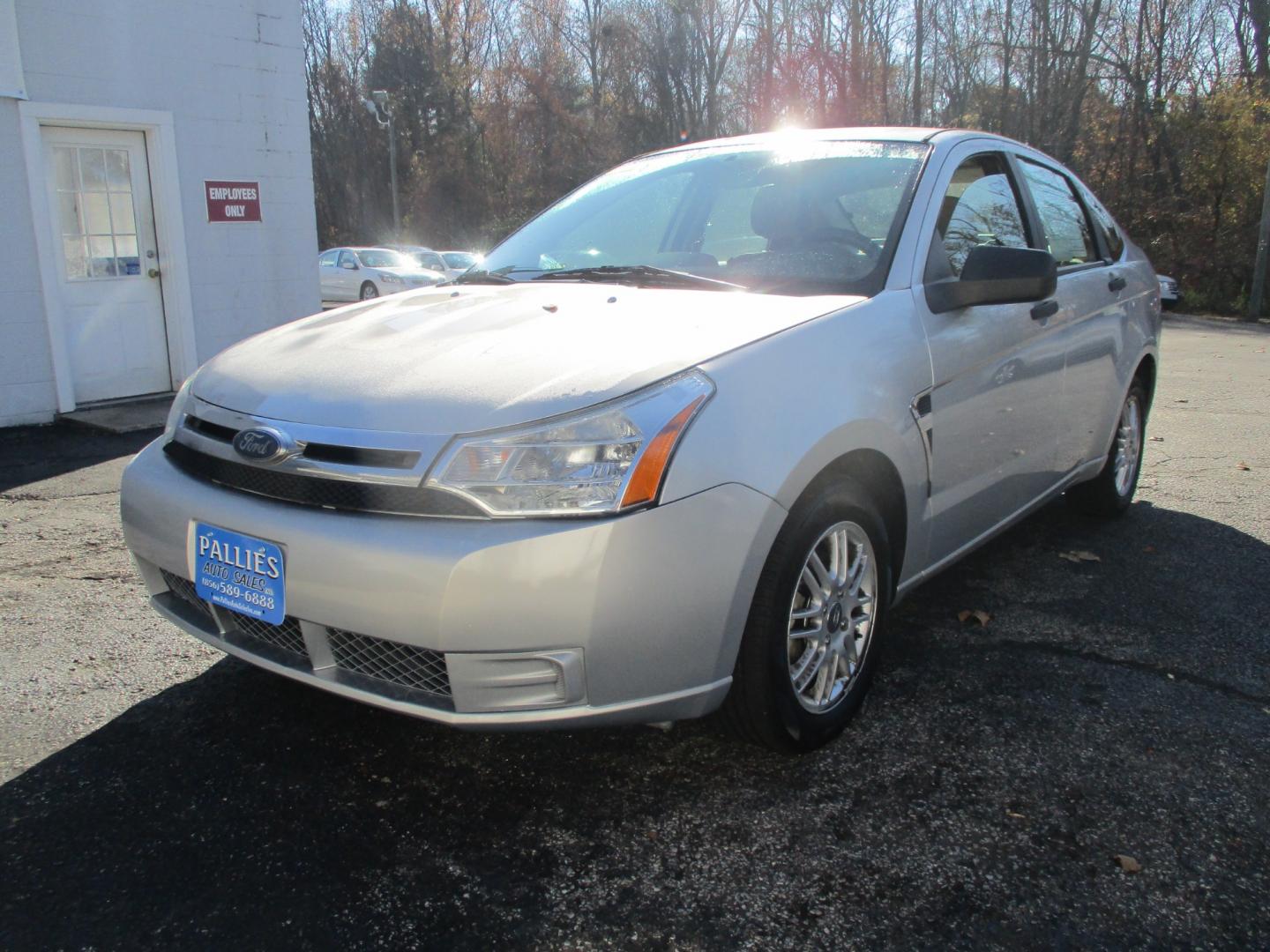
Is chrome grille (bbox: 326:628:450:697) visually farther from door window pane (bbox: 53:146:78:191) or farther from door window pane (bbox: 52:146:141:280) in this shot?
door window pane (bbox: 53:146:78:191)

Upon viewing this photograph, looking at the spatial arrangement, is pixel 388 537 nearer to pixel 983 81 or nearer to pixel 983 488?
pixel 983 488

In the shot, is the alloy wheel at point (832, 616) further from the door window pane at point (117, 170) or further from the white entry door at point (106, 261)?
the door window pane at point (117, 170)

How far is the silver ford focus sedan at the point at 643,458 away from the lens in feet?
6.72

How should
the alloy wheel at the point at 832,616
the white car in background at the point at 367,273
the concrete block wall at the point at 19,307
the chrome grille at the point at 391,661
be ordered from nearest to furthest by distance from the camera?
the chrome grille at the point at 391,661 → the alloy wheel at the point at 832,616 → the concrete block wall at the point at 19,307 → the white car in background at the point at 367,273

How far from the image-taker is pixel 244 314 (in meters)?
8.48

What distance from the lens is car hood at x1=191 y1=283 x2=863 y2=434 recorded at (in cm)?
216

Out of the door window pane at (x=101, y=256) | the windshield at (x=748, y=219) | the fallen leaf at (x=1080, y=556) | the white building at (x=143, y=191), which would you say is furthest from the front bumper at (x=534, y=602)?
the door window pane at (x=101, y=256)

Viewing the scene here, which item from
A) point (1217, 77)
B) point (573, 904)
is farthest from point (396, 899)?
point (1217, 77)

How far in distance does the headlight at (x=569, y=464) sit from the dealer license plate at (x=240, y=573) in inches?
17.0

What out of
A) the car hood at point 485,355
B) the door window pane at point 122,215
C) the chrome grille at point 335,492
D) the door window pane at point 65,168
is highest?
the door window pane at point 65,168

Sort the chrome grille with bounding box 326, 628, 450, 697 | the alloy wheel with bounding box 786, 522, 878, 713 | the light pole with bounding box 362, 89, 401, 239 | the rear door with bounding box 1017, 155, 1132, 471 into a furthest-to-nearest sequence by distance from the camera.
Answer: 1. the light pole with bounding box 362, 89, 401, 239
2. the rear door with bounding box 1017, 155, 1132, 471
3. the alloy wheel with bounding box 786, 522, 878, 713
4. the chrome grille with bounding box 326, 628, 450, 697

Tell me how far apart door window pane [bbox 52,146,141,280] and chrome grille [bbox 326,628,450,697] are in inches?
260

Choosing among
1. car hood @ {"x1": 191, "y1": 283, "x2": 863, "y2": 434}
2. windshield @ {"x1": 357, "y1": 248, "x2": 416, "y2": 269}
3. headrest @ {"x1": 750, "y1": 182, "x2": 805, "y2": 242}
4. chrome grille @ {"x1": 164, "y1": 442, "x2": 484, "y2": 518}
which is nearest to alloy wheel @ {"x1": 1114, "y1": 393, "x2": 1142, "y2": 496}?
headrest @ {"x1": 750, "y1": 182, "x2": 805, "y2": 242}

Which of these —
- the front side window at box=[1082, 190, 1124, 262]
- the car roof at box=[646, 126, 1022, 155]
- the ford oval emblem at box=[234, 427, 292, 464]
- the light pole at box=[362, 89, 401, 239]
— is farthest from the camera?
the light pole at box=[362, 89, 401, 239]
